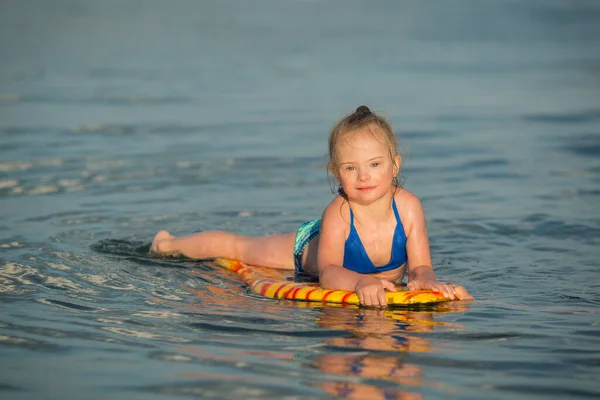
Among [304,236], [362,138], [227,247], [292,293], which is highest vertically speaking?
[362,138]

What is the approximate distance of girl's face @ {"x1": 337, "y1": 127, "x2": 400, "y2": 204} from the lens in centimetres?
632

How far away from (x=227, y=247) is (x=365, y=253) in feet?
4.92

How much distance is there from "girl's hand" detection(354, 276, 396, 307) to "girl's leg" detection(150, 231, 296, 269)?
4.70ft

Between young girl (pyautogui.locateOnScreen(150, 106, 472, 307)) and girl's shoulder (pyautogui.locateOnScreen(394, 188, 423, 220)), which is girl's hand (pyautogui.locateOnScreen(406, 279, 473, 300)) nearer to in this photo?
young girl (pyautogui.locateOnScreen(150, 106, 472, 307))

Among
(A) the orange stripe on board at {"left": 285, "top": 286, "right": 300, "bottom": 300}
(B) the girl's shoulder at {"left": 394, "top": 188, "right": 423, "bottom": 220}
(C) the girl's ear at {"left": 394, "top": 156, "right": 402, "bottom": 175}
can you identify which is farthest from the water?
(C) the girl's ear at {"left": 394, "top": 156, "right": 402, "bottom": 175}

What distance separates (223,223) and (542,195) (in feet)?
10.8

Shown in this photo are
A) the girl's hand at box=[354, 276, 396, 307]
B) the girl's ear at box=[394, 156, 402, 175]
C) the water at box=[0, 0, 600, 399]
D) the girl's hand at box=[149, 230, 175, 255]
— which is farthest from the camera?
the girl's hand at box=[149, 230, 175, 255]

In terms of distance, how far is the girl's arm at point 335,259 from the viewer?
634cm

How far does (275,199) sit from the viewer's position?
970 cm

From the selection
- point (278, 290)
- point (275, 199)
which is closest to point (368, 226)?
point (278, 290)

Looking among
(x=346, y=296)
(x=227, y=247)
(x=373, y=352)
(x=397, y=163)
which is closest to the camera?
(x=373, y=352)

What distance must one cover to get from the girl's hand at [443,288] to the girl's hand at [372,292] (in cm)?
16

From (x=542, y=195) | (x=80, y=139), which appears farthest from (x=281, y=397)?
(x=80, y=139)

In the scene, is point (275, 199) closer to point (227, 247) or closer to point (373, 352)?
point (227, 247)
